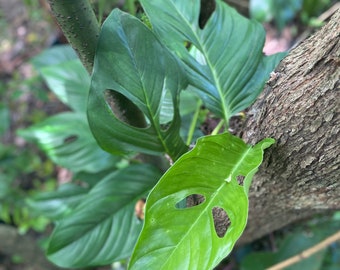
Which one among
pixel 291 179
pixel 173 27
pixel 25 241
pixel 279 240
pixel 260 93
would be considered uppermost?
pixel 173 27

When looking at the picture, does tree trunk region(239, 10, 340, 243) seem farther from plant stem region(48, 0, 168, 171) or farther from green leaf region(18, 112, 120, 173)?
green leaf region(18, 112, 120, 173)

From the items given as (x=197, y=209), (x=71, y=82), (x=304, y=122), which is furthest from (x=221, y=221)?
(x=71, y=82)

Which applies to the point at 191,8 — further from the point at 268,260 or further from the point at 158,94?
the point at 268,260

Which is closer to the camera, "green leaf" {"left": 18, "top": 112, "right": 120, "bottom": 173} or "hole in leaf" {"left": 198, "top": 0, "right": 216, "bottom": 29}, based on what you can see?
"hole in leaf" {"left": 198, "top": 0, "right": 216, "bottom": 29}

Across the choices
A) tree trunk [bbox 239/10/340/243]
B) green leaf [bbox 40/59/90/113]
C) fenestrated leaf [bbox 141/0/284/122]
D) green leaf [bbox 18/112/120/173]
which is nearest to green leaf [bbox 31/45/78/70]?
green leaf [bbox 40/59/90/113]

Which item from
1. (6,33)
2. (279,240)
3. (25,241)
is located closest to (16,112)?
(6,33)

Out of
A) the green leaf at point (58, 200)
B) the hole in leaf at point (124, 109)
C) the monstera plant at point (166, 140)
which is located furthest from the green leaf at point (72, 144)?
the hole in leaf at point (124, 109)
